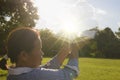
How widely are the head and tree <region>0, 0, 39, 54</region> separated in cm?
3530

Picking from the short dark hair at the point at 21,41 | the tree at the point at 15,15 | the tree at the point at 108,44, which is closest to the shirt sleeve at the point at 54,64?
the short dark hair at the point at 21,41

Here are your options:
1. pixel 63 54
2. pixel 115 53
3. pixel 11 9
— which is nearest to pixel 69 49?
pixel 63 54

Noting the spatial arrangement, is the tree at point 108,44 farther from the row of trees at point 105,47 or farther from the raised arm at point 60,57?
the raised arm at point 60,57

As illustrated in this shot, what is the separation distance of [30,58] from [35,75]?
198 millimetres

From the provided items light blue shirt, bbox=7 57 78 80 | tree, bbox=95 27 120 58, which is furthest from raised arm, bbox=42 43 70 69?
tree, bbox=95 27 120 58

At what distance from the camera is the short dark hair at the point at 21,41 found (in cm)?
363

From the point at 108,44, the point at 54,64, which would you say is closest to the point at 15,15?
the point at 54,64

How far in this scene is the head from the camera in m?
3.63

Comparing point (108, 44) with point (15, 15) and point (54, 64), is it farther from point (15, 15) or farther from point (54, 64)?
point (54, 64)

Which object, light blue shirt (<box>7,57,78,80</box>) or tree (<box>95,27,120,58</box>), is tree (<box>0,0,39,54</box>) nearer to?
light blue shirt (<box>7,57,78,80</box>)

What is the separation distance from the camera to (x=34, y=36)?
368 cm

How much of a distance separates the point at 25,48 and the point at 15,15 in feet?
123

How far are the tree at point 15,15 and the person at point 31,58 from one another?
116 ft

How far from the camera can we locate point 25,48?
365 centimetres
